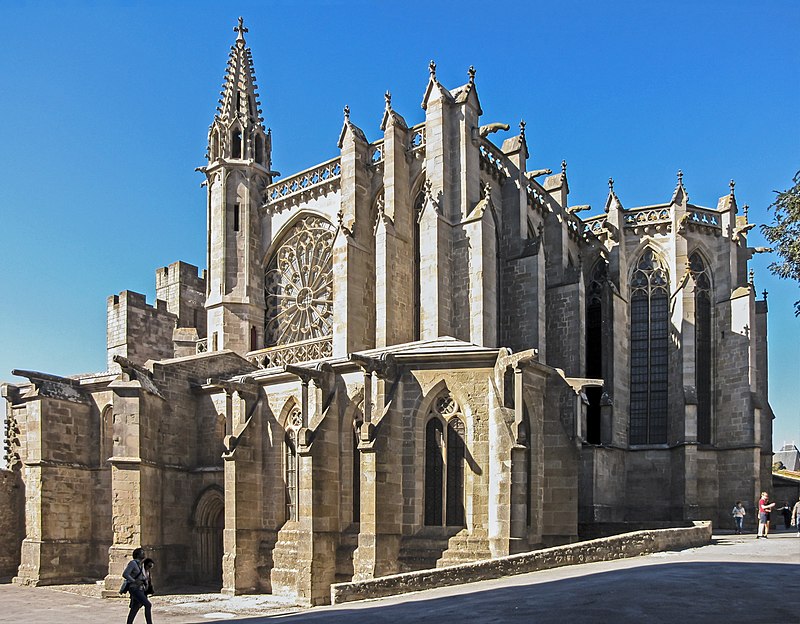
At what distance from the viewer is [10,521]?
84.0 feet

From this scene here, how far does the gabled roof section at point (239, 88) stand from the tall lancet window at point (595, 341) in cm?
1449

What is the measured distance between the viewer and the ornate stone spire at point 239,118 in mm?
30859

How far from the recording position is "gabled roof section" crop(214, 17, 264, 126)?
1225 inches

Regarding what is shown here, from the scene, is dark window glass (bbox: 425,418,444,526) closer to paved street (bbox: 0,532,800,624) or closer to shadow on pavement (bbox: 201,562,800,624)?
paved street (bbox: 0,532,800,624)

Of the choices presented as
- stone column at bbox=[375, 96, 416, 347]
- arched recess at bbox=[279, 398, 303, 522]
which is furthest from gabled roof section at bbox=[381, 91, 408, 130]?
arched recess at bbox=[279, 398, 303, 522]

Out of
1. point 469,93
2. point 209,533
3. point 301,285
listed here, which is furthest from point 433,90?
point 209,533

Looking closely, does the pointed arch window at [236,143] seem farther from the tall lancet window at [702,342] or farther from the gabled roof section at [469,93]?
the tall lancet window at [702,342]

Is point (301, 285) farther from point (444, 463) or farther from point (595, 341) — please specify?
point (444, 463)

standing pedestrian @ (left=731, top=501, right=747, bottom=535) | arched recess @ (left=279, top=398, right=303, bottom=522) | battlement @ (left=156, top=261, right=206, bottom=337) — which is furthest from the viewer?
battlement @ (left=156, top=261, right=206, bottom=337)

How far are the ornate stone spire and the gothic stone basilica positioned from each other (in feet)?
0.29

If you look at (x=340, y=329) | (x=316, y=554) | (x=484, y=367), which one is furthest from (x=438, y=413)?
(x=340, y=329)

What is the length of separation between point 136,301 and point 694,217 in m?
22.0

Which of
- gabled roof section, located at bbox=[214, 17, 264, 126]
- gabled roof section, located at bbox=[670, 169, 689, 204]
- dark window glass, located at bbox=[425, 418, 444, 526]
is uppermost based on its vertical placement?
gabled roof section, located at bbox=[214, 17, 264, 126]

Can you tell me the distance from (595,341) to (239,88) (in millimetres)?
16729
